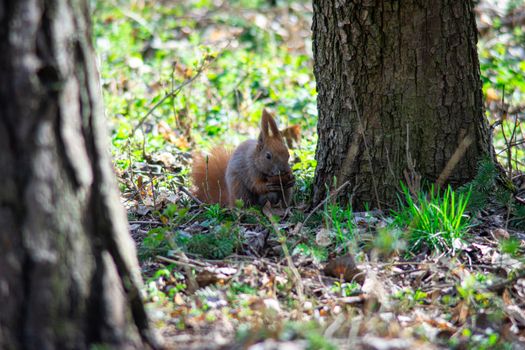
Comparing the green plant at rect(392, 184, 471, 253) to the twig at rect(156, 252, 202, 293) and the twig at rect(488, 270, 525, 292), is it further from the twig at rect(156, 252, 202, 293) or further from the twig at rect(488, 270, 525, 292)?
the twig at rect(156, 252, 202, 293)

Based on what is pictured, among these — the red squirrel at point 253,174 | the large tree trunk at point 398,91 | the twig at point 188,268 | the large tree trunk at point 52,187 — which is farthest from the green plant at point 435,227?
the large tree trunk at point 52,187

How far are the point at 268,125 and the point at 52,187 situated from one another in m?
3.15

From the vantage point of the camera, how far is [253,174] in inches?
202

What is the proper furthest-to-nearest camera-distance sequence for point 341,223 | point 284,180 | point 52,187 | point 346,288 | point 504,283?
point 284,180 < point 341,223 < point 346,288 < point 504,283 < point 52,187

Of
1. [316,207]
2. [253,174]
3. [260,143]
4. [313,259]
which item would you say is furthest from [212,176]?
[313,259]

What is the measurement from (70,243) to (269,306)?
1.09m

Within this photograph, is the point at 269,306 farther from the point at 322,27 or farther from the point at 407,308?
the point at 322,27

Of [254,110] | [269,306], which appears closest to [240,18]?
[254,110]

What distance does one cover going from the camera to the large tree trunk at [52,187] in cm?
205

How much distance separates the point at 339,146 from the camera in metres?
4.31

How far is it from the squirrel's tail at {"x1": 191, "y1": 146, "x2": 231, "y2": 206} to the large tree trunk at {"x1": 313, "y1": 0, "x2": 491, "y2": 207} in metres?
1.11

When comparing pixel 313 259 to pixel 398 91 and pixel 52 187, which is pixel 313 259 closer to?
pixel 398 91

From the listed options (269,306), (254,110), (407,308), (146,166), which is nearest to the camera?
(269,306)

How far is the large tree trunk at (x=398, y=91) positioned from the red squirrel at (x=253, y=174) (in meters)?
0.76
